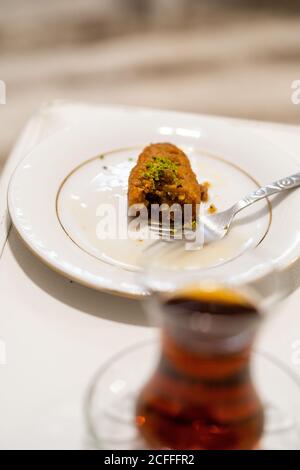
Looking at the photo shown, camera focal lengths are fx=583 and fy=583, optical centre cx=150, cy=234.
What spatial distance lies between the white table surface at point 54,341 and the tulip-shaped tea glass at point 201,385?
4 cm

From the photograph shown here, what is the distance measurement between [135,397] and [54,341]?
0.48ft

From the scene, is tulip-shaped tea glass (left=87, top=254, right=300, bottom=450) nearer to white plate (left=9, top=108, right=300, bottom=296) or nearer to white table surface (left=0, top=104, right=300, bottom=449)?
white table surface (left=0, top=104, right=300, bottom=449)

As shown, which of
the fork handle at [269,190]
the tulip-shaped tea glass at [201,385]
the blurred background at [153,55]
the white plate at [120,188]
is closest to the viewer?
the tulip-shaped tea glass at [201,385]

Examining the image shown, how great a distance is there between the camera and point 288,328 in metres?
0.79

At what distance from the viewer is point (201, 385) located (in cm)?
61

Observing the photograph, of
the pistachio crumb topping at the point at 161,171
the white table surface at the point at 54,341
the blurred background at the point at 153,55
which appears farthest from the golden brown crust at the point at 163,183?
the blurred background at the point at 153,55

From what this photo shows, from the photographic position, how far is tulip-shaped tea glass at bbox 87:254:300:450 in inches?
22.9

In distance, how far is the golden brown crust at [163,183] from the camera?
97cm

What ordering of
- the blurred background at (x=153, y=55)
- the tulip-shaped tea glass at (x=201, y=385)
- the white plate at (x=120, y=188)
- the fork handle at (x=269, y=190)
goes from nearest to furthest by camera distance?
the tulip-shaped tea glass at (x=201, y=385)
the white plate at (x=120, y=188)
the fork handle at (x=269, y=190)
the blurred background at (x=153, y=55)

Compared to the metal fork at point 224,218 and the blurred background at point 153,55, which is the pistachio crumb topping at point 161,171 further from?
the blurred background at point 153,55

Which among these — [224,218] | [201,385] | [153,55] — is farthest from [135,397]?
[153,55]

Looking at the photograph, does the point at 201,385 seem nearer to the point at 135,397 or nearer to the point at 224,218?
the point at 135,397

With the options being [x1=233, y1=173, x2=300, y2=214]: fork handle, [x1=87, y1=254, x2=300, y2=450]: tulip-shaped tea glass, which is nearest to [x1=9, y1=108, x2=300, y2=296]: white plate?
[x1=233, y1=173, x2=300, y2=214]: fork handle
